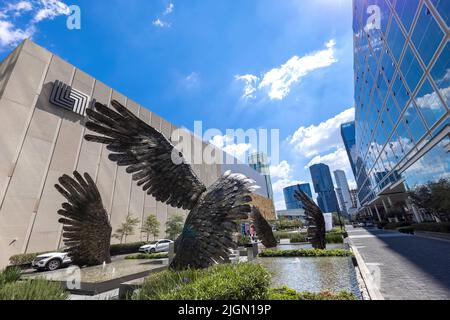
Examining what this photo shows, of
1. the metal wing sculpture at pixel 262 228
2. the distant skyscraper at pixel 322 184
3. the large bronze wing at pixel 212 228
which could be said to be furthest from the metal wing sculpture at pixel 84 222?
the distant skyscraper at pixel 322 184

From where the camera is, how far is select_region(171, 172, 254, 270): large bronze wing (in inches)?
182

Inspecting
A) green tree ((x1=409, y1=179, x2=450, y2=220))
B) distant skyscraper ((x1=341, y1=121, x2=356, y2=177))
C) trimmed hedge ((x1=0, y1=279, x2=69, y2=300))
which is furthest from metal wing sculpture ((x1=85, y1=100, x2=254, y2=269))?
distant skyscraper ((x1=341, y1=121, x2=356, y2=177))

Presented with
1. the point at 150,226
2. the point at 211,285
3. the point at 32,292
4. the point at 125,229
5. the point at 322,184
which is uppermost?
the point at 322,184

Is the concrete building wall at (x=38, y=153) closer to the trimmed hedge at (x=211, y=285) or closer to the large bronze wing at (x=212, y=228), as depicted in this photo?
the trimmed hedge at (x=211, y=285)

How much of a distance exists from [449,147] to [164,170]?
23797 millimetres

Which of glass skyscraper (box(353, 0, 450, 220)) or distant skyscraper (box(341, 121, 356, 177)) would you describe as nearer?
glass skyscraper (box(353, 0, 450, 220))

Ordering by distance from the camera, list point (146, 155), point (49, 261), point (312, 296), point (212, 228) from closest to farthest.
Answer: point (212, 228), point (146, 155), point (312, 296), point (49, 261)

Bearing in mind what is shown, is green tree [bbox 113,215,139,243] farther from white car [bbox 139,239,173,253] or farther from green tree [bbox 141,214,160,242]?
white car [bbox 139,239,173,253]

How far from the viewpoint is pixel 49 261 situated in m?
13.9

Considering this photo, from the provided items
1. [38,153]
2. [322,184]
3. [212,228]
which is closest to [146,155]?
[212,228]

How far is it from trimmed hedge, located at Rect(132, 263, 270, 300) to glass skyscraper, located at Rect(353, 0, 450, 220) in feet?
72.5

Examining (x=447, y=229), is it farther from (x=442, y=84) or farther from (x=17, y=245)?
(x=17, y=245)

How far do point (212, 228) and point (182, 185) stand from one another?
1.38 m

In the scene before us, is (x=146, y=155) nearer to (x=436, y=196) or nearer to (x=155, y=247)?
(x=155, y=247)
